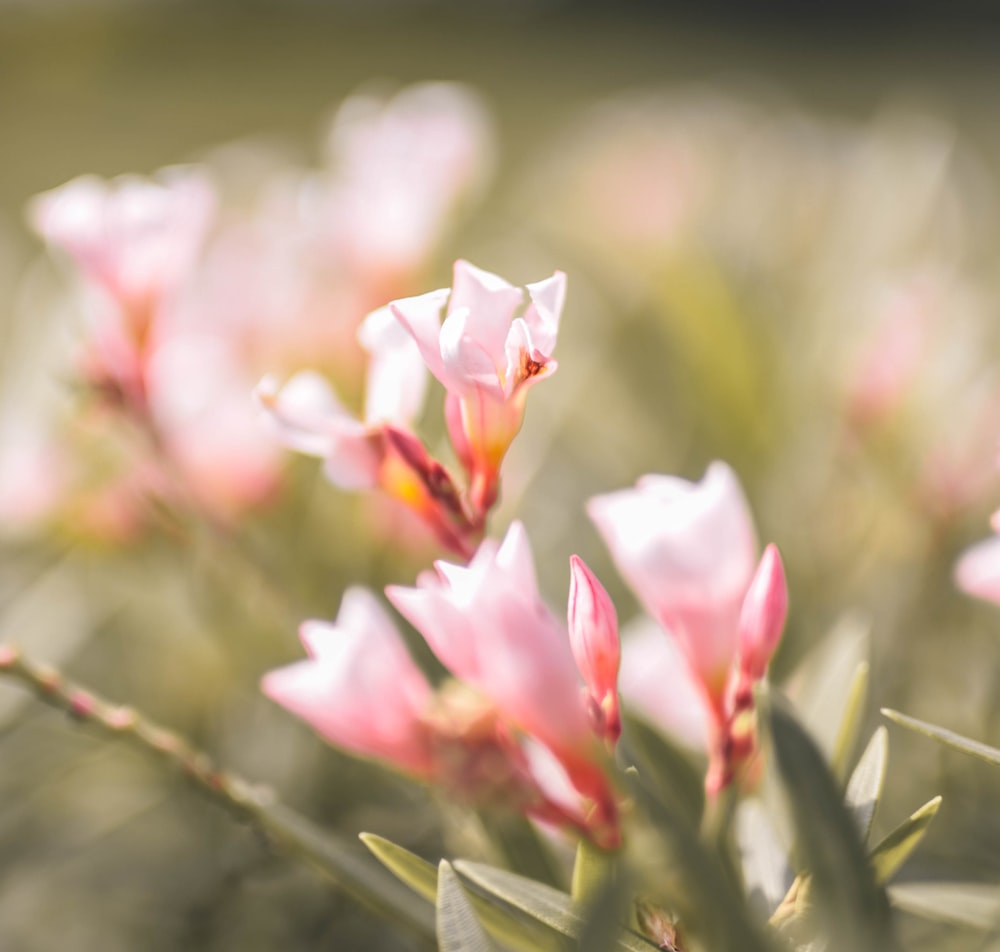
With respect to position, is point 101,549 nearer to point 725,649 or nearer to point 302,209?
point 302,209

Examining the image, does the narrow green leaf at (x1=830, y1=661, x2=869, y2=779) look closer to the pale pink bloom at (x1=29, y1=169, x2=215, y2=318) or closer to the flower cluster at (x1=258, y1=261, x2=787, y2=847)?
the flower cluster at (x1=258, y1=261, x2=787, y2=847)

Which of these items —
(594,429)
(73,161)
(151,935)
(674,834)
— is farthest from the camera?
(73,161)

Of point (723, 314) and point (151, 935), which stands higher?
point (723, 314)

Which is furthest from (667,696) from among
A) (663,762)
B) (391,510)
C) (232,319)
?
(232,319)

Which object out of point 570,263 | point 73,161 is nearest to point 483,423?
point 570,263

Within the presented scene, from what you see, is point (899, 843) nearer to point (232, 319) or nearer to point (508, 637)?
point (508, 637)

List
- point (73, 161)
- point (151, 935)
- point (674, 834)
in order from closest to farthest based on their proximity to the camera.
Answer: point (674, 834), point (151, 935), point (73, 161)

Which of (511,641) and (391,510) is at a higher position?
(511,641)

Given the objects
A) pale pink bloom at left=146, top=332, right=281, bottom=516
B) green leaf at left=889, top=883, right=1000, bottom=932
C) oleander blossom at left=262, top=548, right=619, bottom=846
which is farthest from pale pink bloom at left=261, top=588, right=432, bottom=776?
pale pink bloom at left=146, top=332, right=281, bottom=516
